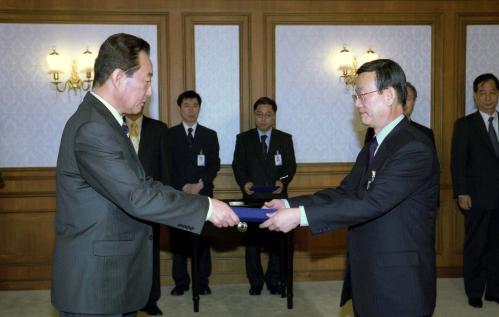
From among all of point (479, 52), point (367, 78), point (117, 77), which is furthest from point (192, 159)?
point (117, 77)

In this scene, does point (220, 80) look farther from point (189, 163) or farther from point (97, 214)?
point (97, 214)

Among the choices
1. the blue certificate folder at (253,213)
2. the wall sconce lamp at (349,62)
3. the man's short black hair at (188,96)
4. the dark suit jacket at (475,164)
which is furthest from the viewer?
the wall sconce lamp at (349,62)

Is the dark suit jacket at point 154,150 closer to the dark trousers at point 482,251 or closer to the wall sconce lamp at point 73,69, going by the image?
the wall sconce lamp at point 73,69

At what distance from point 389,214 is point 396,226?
65mm

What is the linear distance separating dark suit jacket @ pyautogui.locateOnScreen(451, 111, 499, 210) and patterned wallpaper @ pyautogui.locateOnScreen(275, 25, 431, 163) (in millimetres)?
961

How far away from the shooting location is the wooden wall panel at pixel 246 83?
6.56 m

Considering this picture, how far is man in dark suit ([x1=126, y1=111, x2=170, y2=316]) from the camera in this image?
17.6 feet

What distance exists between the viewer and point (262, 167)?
6340 millimetres

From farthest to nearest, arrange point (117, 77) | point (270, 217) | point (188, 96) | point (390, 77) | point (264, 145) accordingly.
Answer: point (264, 145) < point (188, 96) < point (270, 217) < point (390, 77) < point (117, 77)

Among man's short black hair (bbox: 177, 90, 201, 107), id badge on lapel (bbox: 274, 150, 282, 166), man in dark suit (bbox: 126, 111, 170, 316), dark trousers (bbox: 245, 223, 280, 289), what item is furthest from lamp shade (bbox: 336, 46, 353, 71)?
man in dark suit (bbox: 126, 111, 170, 316)

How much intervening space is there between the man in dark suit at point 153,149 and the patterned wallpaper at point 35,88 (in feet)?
4.82

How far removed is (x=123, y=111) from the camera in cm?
280

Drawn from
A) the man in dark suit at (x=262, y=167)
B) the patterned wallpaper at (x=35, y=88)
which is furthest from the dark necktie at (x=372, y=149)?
the patterned wallpaper at (x=35, y=88)

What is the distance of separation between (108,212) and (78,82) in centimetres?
423
